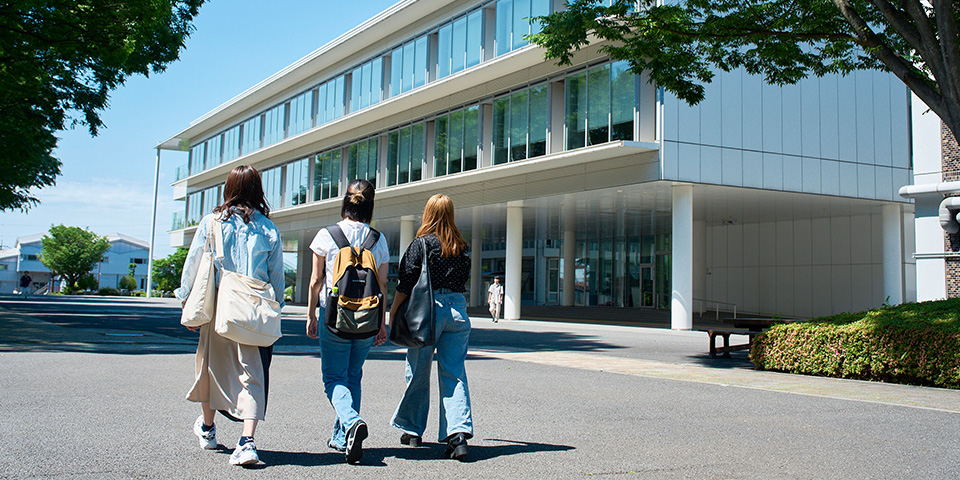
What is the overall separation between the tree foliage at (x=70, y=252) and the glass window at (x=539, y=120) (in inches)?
2888

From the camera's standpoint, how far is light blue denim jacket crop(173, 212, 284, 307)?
4859mm

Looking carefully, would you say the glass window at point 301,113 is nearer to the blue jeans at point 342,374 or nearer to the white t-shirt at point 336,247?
the white t-shirt at point 336,247

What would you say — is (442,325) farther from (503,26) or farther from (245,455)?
(503,26)

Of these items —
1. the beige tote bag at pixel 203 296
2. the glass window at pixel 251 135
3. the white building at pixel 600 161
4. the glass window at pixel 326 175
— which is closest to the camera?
the beige tote bag at pixel 203 296

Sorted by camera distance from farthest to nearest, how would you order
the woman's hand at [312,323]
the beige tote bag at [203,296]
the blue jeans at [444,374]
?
the blue jeans at [444,374] → the woman's hand at [312,323] → the beige tote bag at [203,296]

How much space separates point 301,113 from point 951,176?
3151 cm

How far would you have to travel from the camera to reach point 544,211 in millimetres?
32625

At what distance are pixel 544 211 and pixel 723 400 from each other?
80.0ft

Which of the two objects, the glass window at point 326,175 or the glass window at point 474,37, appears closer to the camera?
the glass window at point 474,37

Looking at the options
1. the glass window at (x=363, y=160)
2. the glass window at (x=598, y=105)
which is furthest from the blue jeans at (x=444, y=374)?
the glass window at (x=363, y=160)

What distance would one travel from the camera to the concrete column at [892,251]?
94.4 feet

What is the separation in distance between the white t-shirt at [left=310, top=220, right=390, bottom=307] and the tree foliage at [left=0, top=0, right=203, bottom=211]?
1036 centimetres

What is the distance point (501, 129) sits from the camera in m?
29.1

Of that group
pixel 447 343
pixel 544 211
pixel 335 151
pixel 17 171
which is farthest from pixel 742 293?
pixel 447 343
